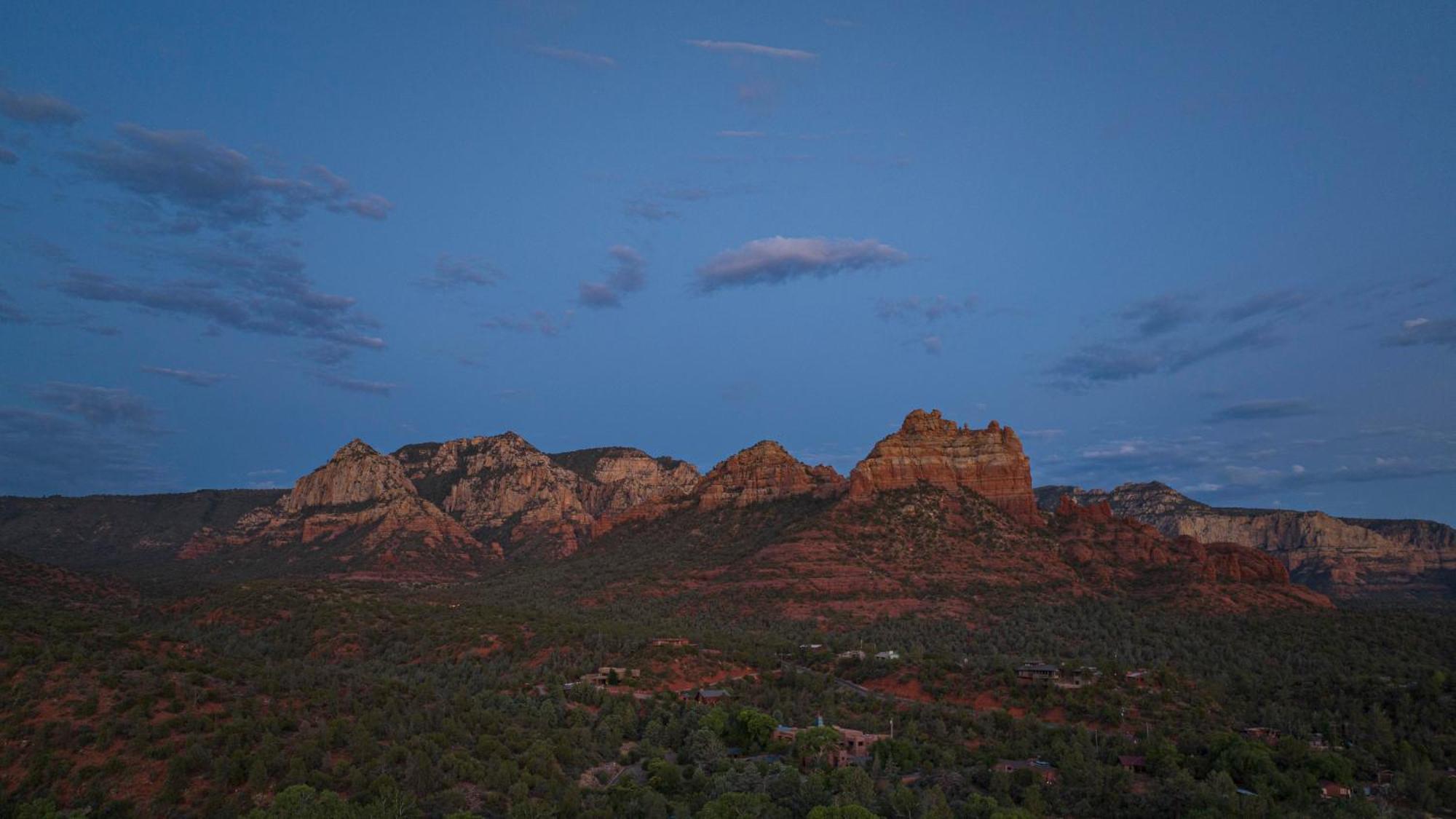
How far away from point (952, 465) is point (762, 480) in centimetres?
2690

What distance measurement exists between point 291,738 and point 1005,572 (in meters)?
70.4

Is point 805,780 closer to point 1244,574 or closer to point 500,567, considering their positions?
point 1244,574

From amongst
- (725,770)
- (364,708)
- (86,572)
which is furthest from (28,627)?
(86,572)

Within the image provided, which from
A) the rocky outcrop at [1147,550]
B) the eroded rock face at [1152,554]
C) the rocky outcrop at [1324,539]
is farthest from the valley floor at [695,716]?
the rocky outcrop at [1324,539]

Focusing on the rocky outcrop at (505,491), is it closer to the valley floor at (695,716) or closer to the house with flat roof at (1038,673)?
the valley floor at (695,716)

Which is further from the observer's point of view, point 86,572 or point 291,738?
point 86,572

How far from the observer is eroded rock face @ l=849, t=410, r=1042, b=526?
105m

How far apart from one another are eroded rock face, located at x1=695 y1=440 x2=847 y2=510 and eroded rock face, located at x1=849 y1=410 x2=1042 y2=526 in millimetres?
7039

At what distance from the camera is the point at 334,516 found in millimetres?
151125

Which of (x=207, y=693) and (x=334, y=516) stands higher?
(x=334, y=516)

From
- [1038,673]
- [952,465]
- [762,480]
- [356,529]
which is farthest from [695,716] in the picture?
[356,529]

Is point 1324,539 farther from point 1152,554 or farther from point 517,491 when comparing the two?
point 517,491

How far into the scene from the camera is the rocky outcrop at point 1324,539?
5207 inches

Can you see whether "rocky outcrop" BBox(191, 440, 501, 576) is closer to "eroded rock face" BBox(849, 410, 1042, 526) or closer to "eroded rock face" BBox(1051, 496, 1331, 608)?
"eroded rock face" BBox(849, 410, 1042, 526)
